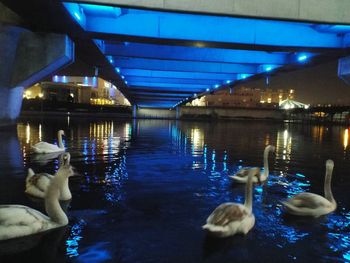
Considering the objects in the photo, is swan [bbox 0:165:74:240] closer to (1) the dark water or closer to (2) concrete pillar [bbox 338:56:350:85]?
(1) the dark water

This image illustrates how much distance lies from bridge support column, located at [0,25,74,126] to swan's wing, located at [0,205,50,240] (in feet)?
62.9

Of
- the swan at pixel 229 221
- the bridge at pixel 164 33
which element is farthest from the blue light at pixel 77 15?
the swan at pixel 229 221

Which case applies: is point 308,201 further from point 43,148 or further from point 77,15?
point 77,15

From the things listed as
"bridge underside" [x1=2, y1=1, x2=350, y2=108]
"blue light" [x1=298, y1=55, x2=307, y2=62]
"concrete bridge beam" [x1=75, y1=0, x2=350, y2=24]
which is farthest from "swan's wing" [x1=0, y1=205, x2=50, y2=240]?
"blue light" [x1=298, y1=55, x2=307, y2=62]

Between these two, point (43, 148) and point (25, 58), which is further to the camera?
point (25, 58)

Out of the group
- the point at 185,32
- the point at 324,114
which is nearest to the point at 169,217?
the point at 185,32

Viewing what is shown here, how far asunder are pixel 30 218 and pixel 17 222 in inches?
9.6

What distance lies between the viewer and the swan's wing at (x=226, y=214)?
6902mm

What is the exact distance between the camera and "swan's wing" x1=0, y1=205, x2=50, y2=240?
672cm

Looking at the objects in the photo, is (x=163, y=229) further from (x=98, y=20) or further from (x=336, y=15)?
(x=98, y=20)

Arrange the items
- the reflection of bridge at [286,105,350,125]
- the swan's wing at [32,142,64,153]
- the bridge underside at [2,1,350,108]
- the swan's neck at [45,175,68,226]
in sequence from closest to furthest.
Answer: the swan's neck at [45,175,68,226] < the swan's wing at [32,142,64,153] < the bridge underside at [2,1,350,108] < the reflection of bridge at [286,105,350,125]

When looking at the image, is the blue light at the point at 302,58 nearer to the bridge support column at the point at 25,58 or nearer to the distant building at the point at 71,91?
the bridge support column at the point at 25,58

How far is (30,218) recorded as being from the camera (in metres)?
7.01

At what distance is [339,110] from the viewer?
9550 centimetres
